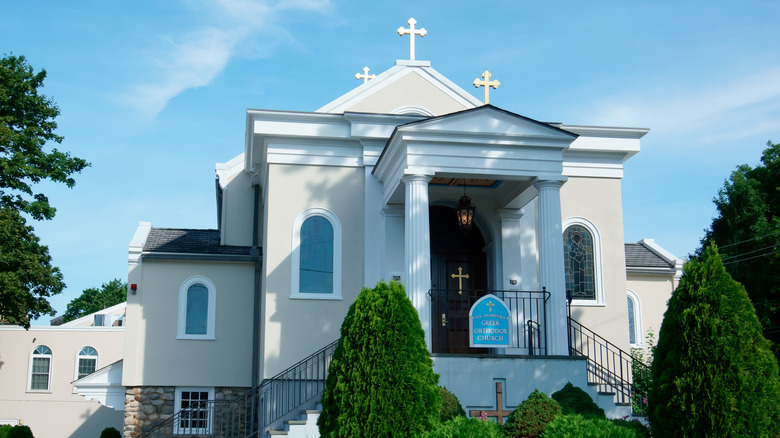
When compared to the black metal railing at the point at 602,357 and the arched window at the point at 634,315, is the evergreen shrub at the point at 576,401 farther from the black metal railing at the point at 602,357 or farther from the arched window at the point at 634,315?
the arched window at the point at 634,315

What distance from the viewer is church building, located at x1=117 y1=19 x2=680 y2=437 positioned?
13.9 meters

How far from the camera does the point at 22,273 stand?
22141 mm

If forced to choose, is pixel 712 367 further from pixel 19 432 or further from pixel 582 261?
pixel 19 432

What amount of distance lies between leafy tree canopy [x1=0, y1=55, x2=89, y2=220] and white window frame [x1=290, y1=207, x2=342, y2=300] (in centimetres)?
1156

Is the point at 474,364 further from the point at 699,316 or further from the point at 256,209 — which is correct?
the point at 256,209

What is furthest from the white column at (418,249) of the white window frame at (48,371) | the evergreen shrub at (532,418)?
the white window frame at (48,371)

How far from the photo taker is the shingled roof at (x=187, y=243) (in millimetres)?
18016

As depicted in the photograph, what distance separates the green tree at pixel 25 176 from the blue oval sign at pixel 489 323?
13639 mm

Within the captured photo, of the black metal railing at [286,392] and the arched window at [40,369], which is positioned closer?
the black metal railing at [286,392]

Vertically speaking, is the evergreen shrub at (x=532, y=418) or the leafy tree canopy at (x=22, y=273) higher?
the leafy tree canopy at (x=22, y=273)

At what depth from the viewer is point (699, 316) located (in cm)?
890

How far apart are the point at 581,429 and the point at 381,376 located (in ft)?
8.26

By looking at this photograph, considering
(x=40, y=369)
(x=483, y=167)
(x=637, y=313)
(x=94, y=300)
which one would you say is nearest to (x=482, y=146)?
(x=483, y=167)

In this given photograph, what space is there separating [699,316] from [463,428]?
2837 mm
